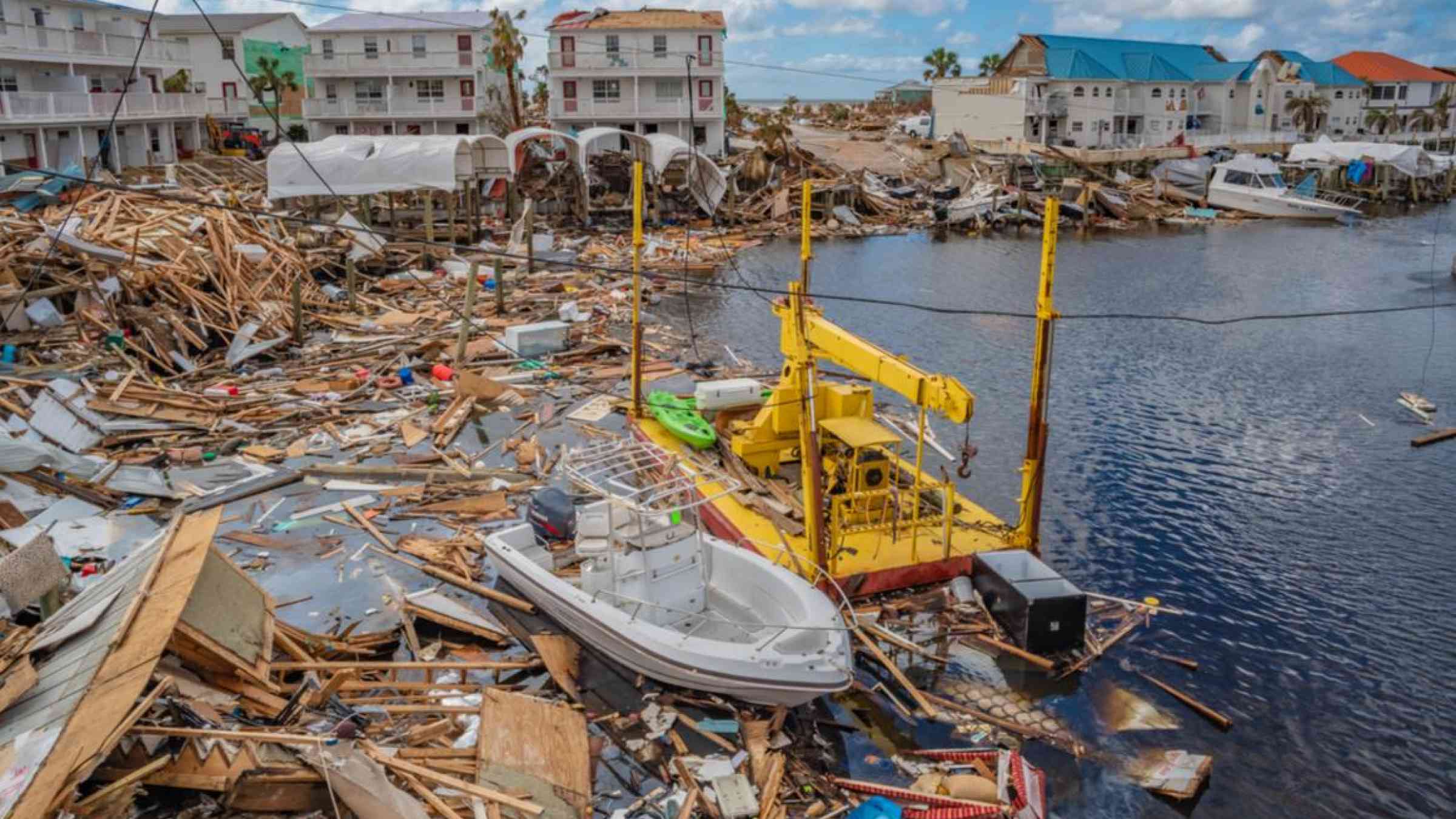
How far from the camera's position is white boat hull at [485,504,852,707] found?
11562 millimetres

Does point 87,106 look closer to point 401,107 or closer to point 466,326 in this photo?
point 401,107

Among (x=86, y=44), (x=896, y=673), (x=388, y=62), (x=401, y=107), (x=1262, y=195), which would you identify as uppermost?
(x=388, y=62)

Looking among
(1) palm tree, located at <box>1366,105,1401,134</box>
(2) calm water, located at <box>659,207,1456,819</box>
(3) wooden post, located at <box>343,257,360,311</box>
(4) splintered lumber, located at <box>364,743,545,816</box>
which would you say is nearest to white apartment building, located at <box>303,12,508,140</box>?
(2) calm water, located at <box>659,207,1456,819</box>

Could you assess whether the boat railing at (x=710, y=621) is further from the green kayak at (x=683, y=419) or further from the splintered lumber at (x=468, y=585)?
the green kayak at (x=683, y=419)

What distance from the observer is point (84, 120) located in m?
46.4

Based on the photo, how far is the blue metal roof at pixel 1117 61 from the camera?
77.6m

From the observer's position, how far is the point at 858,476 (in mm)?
15008

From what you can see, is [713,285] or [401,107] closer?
[713,285]

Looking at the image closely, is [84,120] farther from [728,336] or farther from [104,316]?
[728,336]

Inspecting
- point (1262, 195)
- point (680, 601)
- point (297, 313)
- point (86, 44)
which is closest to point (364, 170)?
point (297, 313)

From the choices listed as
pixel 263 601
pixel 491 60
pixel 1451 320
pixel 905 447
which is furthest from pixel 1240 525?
pixel 491 60

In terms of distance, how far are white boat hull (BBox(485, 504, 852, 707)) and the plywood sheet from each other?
1314 mm

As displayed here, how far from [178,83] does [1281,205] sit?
66.3 metres

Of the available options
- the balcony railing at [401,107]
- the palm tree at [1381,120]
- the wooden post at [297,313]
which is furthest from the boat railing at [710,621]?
the palm tree at [1381,120]
